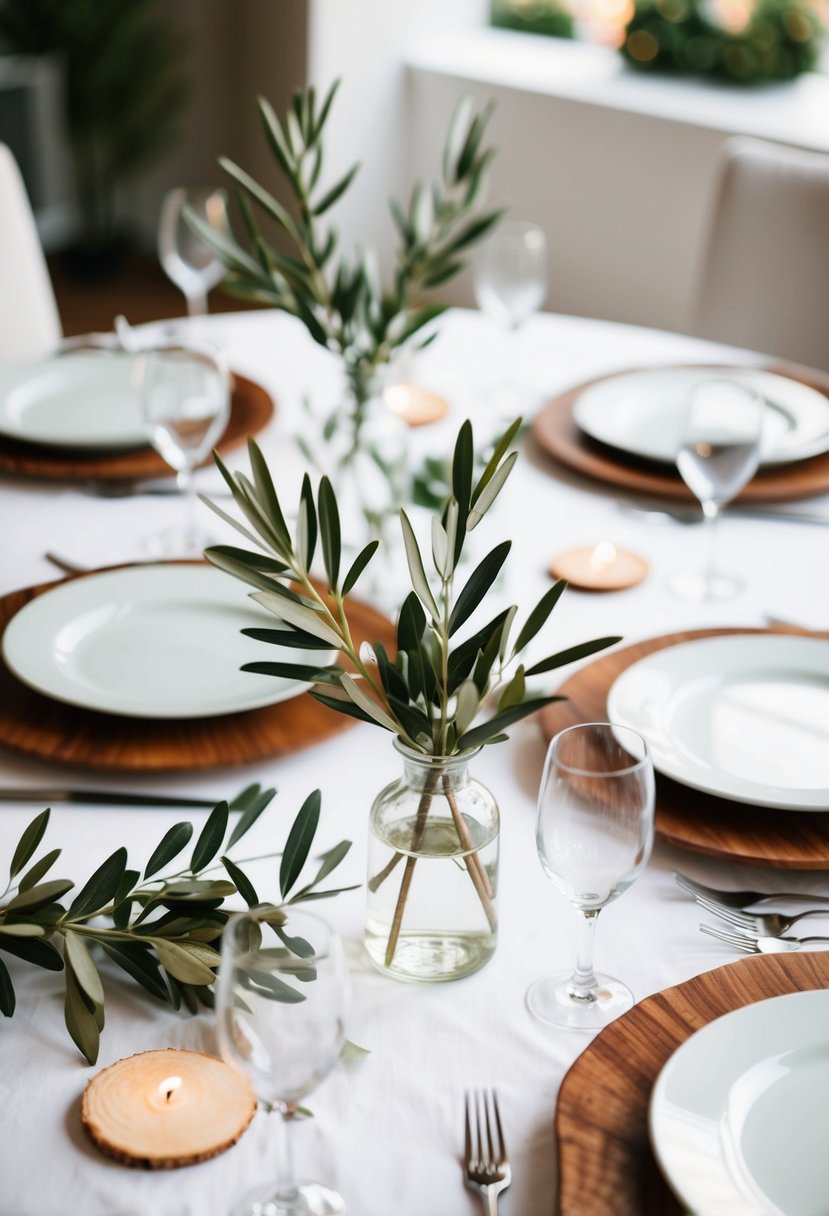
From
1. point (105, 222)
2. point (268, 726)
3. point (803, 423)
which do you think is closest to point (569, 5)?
point (105, 222)

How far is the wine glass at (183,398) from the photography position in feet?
4.29

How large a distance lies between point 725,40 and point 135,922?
11.6 feet

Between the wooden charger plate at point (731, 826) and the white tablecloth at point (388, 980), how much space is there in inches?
0.8

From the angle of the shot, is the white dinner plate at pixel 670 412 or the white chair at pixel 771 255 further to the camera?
the white chair at pixel 771 255

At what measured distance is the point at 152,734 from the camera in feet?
3.50

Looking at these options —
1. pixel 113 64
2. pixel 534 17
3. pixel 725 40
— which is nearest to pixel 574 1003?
pixel 725 40

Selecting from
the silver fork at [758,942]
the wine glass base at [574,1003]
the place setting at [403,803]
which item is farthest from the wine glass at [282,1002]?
the silver fork at [758,942]

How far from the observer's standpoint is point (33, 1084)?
2.50 feet

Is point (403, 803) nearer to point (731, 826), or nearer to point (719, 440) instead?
point (731, 826)

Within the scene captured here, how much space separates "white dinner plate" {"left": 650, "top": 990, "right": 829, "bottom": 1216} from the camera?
665mm

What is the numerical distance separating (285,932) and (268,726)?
17.3 inches

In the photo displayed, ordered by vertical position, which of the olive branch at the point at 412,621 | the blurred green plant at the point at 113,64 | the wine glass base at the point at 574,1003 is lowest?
the blurred green plant at the point at 113,64

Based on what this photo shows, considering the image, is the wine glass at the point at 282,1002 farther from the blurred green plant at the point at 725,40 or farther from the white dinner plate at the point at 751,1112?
the blurred green plant at the point at 725,40

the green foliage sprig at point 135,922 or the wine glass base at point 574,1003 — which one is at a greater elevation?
the green foliage sprig at point 135,922
